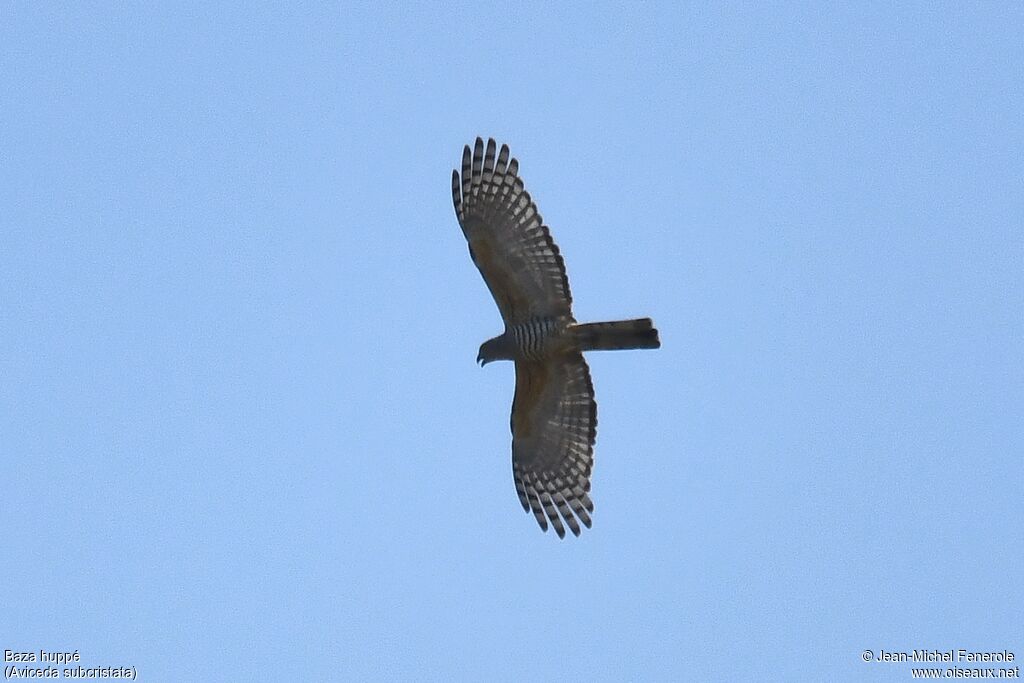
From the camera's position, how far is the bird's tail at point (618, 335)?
11461 mm

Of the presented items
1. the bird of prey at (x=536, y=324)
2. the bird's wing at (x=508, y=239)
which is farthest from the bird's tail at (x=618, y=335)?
the bird's wing at (x=508, y=239)

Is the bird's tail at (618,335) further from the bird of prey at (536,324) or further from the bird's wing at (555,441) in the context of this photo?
the bird's wing at (555,441)

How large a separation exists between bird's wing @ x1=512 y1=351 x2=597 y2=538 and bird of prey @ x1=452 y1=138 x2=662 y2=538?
1 cm

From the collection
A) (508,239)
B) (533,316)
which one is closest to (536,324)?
(533,316)

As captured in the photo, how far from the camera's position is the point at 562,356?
1227 centimetres

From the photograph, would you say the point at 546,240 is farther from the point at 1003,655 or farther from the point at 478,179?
the point at 1003,655

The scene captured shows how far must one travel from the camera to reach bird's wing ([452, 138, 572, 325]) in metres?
11.9

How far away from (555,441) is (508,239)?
2.24m

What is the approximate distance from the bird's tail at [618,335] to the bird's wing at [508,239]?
34 cm

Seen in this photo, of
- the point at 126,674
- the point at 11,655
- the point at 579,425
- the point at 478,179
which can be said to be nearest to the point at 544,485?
the point at 579,425

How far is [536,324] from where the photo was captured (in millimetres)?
12102

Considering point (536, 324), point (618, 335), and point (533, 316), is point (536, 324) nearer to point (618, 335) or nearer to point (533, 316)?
point (533, 316)

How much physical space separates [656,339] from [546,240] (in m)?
1.42

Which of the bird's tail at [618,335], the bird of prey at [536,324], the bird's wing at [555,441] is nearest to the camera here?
the bird's tail at [618,335]
